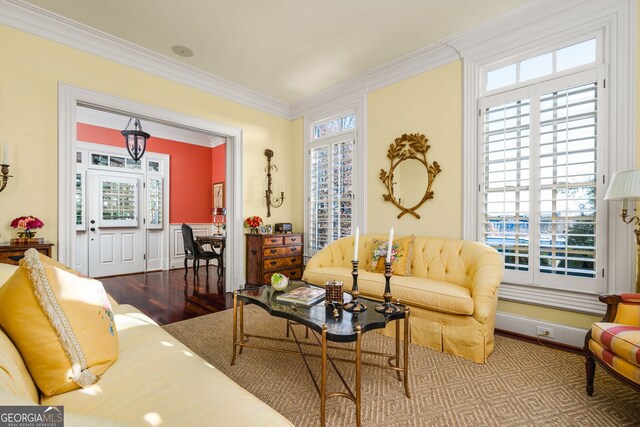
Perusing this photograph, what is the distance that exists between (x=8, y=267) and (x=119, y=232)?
469cm

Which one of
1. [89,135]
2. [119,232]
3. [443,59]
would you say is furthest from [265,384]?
[89,135]

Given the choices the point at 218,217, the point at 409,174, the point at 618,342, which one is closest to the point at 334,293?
the point at 618,342

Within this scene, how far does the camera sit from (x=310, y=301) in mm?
2076

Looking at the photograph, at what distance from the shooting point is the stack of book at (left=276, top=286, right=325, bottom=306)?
6.82 ft

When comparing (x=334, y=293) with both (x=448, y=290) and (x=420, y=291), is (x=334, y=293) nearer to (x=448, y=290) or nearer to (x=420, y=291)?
(x=420, y=291)

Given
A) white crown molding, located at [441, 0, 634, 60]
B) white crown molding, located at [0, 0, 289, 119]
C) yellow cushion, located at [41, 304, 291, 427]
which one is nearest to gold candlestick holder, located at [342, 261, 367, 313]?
yellow cushion, located at [41, 304, 291, 427]

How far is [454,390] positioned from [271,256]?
3.01m

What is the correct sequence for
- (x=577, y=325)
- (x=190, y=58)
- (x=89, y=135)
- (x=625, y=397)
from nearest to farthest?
(x=625, y=397) → (x=577, y=325) → (x=190, y=58) → (x=89, y=135)

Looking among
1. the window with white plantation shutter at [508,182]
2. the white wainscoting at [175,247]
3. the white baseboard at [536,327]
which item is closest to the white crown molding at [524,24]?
the window with white plantation shutter at [508,182]

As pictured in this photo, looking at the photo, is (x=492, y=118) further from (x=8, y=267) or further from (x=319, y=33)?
(x=8, y=267)

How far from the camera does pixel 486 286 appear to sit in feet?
7.80

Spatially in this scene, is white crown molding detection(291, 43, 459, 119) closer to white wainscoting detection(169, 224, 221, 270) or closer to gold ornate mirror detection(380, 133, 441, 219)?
gold ornate mirror detection(380, 133, 441, 219)

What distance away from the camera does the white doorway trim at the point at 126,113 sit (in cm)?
306

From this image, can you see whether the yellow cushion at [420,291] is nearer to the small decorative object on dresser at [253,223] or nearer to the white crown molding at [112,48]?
the small decorative object on dresser at [253,223]
